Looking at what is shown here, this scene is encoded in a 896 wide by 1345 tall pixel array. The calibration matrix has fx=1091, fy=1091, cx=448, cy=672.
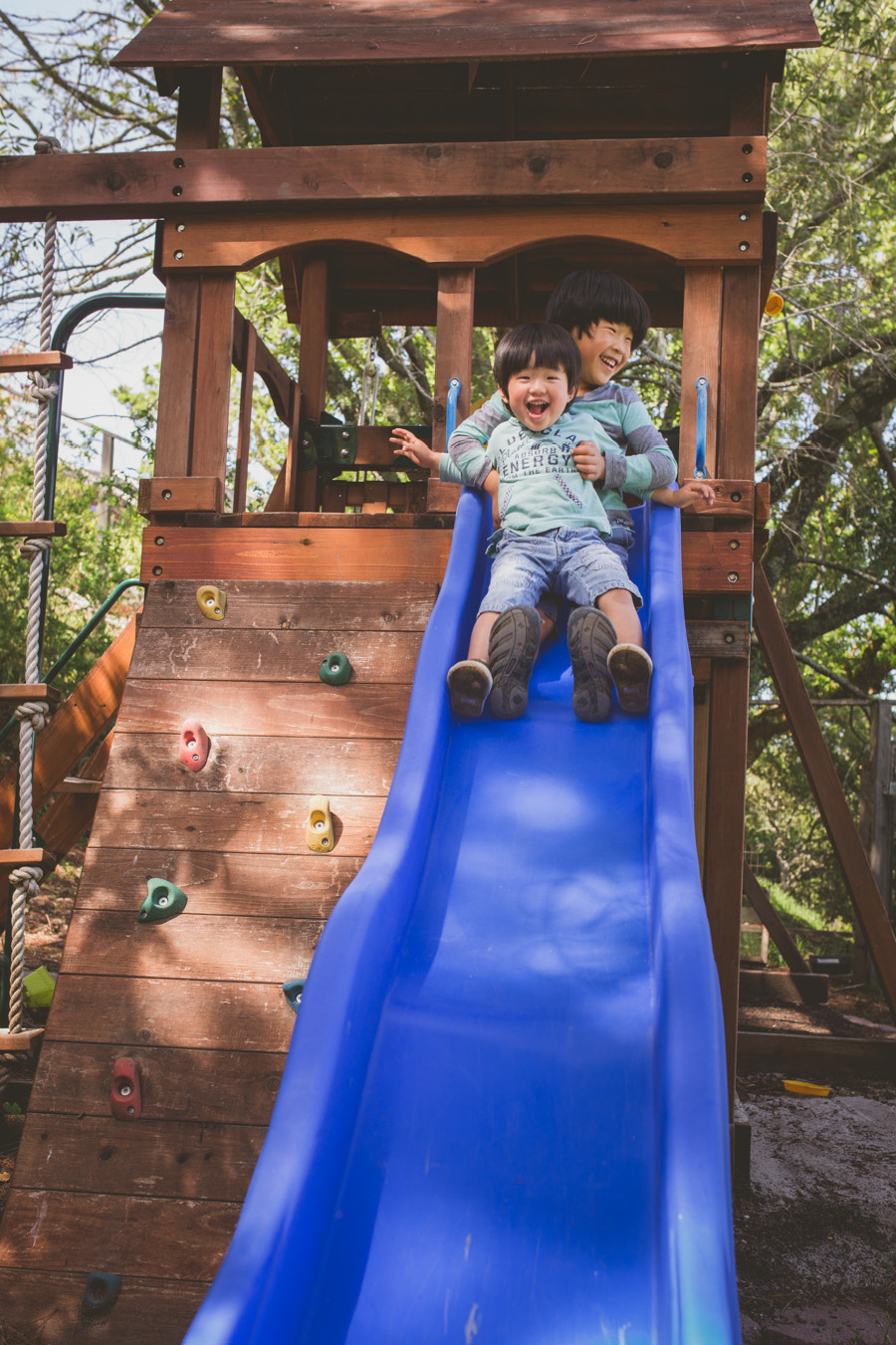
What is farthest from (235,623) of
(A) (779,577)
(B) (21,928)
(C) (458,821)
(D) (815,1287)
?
(A) (779,577)

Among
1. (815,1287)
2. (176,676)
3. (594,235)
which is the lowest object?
(815,1287)

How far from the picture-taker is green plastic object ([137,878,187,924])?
3289mm

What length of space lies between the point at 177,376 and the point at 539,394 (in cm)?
157

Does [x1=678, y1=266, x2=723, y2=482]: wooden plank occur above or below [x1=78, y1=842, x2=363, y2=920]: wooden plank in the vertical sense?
above

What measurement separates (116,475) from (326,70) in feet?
25.8

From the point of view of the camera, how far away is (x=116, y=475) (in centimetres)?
1257

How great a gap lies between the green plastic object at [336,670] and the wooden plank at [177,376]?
3.78 ft

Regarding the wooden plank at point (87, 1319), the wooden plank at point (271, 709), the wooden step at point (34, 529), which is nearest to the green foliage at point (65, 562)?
the wooden step at point (34, 529)

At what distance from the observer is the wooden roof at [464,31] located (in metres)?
4.18

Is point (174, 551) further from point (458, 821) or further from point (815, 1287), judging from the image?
point (815, 1287)

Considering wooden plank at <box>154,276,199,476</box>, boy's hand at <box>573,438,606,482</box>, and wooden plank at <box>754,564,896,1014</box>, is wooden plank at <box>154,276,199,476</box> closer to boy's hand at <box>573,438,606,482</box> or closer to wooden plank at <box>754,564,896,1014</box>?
boy's hand at <box>573,438,606,482</box>

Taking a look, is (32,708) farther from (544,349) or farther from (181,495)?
(544,349)

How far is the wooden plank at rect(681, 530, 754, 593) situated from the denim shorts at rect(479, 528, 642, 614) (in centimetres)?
59

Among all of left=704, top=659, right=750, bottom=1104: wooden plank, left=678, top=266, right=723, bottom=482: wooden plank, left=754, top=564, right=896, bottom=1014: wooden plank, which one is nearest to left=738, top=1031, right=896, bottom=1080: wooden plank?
left=754, top=564, right=896, bottom=1014: wooden plank
